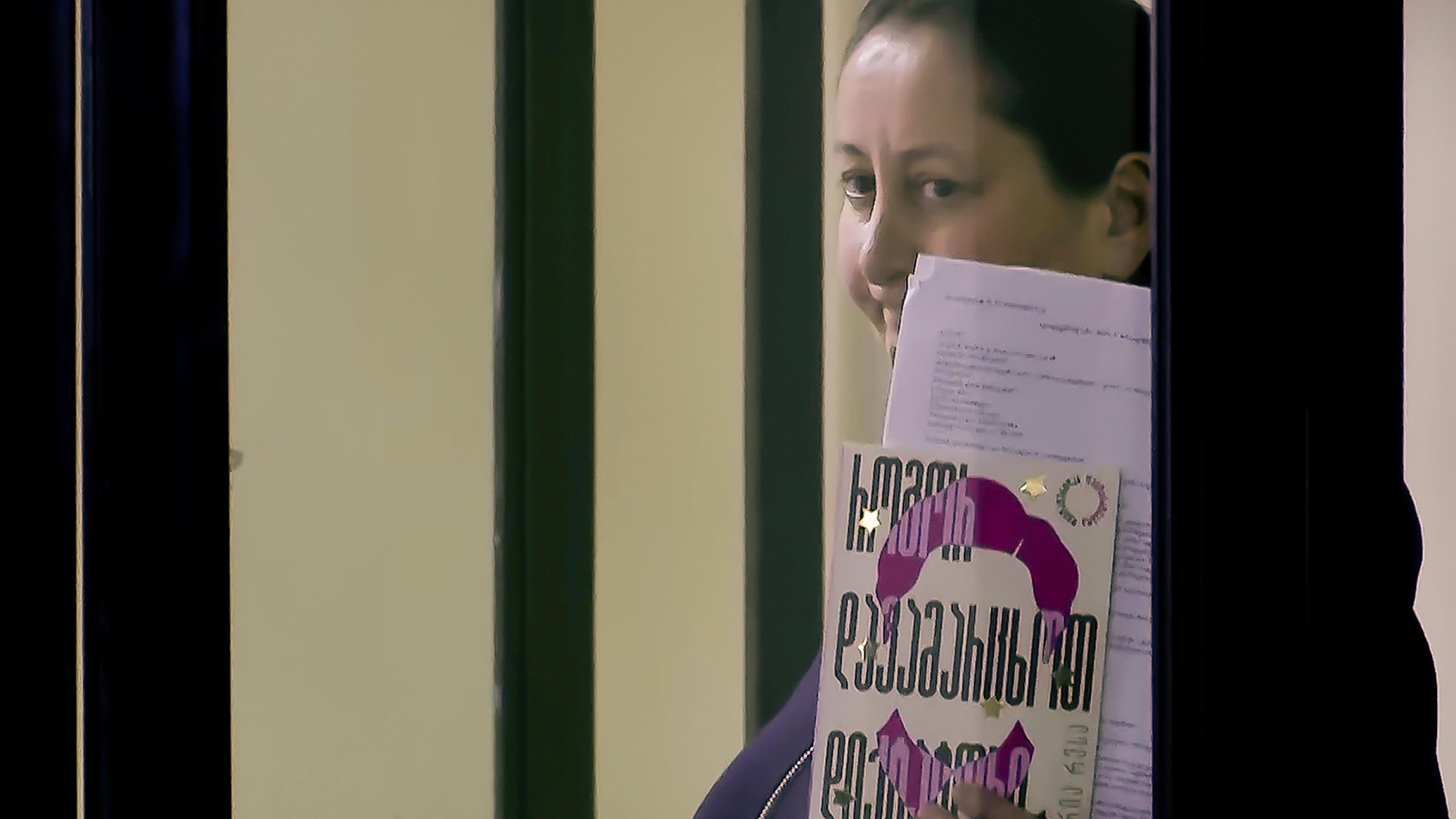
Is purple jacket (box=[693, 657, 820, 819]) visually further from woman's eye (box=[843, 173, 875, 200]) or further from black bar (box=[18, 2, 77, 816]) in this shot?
black bar (box=[18, 2, 77, 816])

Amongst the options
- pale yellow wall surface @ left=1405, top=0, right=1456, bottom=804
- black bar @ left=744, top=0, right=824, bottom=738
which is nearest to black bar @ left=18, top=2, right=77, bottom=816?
black bar @ left=744, top=0, right=824, bottom=738

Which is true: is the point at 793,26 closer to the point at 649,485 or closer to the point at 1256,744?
the point at 649,485

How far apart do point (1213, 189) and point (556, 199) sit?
0.29 metres

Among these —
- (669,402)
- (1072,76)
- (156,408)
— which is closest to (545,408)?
(669,402)

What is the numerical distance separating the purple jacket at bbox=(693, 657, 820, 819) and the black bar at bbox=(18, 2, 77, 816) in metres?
0.30

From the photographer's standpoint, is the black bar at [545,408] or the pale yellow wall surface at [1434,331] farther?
the black bar at [545,408]

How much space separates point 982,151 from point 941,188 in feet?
0.07

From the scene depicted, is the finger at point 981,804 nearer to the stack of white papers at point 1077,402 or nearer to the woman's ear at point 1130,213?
the stack of white papers at point 1077,402

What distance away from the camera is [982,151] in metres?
0.44

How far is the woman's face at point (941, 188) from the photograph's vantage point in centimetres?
42

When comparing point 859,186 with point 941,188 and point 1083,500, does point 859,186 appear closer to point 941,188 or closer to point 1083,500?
point 941,188

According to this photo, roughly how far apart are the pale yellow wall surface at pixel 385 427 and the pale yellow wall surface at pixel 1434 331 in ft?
Result: 1.24

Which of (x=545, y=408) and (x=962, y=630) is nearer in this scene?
(x=962, y=630)

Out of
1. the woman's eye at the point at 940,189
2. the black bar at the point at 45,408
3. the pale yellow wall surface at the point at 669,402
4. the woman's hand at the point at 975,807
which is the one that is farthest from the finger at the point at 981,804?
the black bar at the point at 45,408
